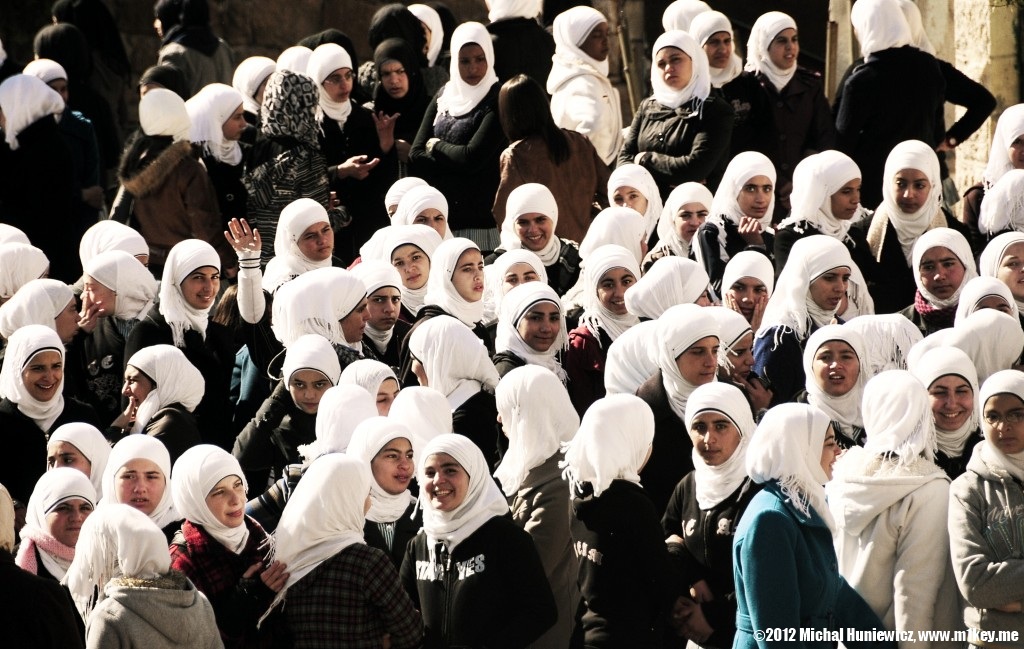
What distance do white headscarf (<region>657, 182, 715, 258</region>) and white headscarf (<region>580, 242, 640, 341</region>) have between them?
101 cm

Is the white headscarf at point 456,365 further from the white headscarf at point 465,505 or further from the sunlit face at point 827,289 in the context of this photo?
the sunlit face at point 827,289

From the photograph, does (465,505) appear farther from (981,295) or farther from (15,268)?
(15,268)

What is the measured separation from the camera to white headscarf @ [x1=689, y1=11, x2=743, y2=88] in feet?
39.1

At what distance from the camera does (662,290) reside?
374 inches

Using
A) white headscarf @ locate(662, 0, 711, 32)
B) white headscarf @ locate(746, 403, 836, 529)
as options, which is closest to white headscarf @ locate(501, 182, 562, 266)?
white headscarf @ locate(662, 0, 711, 32)

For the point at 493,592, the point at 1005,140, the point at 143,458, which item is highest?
the point at 1005,140

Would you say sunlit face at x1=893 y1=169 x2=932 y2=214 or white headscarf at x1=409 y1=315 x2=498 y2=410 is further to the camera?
sunlit face at x1=893 y1=169 x2=932 y2=214

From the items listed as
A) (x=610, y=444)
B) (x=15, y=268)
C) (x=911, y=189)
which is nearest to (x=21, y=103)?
(x=15, y=268)

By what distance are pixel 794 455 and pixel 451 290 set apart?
3.35m

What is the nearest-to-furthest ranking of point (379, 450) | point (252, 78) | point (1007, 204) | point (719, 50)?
point (379, 450), point (1007, 204), point (719, 50), point (252, 78)

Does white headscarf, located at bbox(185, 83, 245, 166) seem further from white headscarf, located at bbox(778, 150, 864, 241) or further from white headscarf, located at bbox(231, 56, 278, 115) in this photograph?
white headscarf, located at bbox(778, 150, 864, 241)

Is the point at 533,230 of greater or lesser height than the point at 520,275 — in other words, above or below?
above

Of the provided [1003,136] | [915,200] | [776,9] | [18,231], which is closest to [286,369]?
[18,231]

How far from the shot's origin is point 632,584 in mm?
7281
